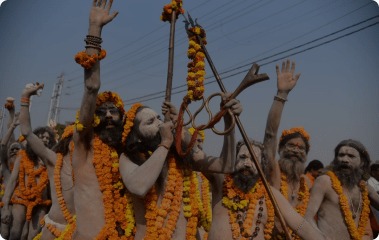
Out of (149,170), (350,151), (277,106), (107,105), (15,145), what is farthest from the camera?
(15,145)

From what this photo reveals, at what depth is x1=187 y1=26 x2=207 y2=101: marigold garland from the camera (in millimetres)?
3049

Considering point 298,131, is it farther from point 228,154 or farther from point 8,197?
point 8,197

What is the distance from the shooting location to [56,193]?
436cm

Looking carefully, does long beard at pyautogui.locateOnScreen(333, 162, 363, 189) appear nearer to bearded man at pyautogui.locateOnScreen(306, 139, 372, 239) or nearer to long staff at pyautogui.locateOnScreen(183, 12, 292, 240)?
bearded man at pyautogui.locateOnScreen(306, 139, 372, 239)

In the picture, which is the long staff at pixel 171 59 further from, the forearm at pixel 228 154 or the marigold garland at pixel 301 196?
the marigold garland at pixel 301 196

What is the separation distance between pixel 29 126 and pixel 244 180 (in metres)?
2.41

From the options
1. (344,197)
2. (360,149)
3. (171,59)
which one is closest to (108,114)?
(171,59)

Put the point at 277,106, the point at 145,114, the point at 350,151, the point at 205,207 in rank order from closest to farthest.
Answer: the point at 145,114
the point at 277,106
the point at 205,207
the point at 350,151

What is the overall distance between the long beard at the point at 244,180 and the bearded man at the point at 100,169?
88 cm

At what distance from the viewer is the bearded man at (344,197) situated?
4.24 metres

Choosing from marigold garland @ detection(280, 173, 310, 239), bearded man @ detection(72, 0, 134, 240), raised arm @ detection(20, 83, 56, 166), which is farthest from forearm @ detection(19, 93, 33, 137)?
marigold garland @ detection(280, 173, 310, 239)

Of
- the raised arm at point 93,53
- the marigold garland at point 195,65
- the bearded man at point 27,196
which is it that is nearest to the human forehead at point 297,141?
the marigold garland at point 195,65

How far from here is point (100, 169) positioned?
324 centimetres

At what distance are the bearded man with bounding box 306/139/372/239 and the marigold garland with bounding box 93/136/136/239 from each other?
189 centimetres
